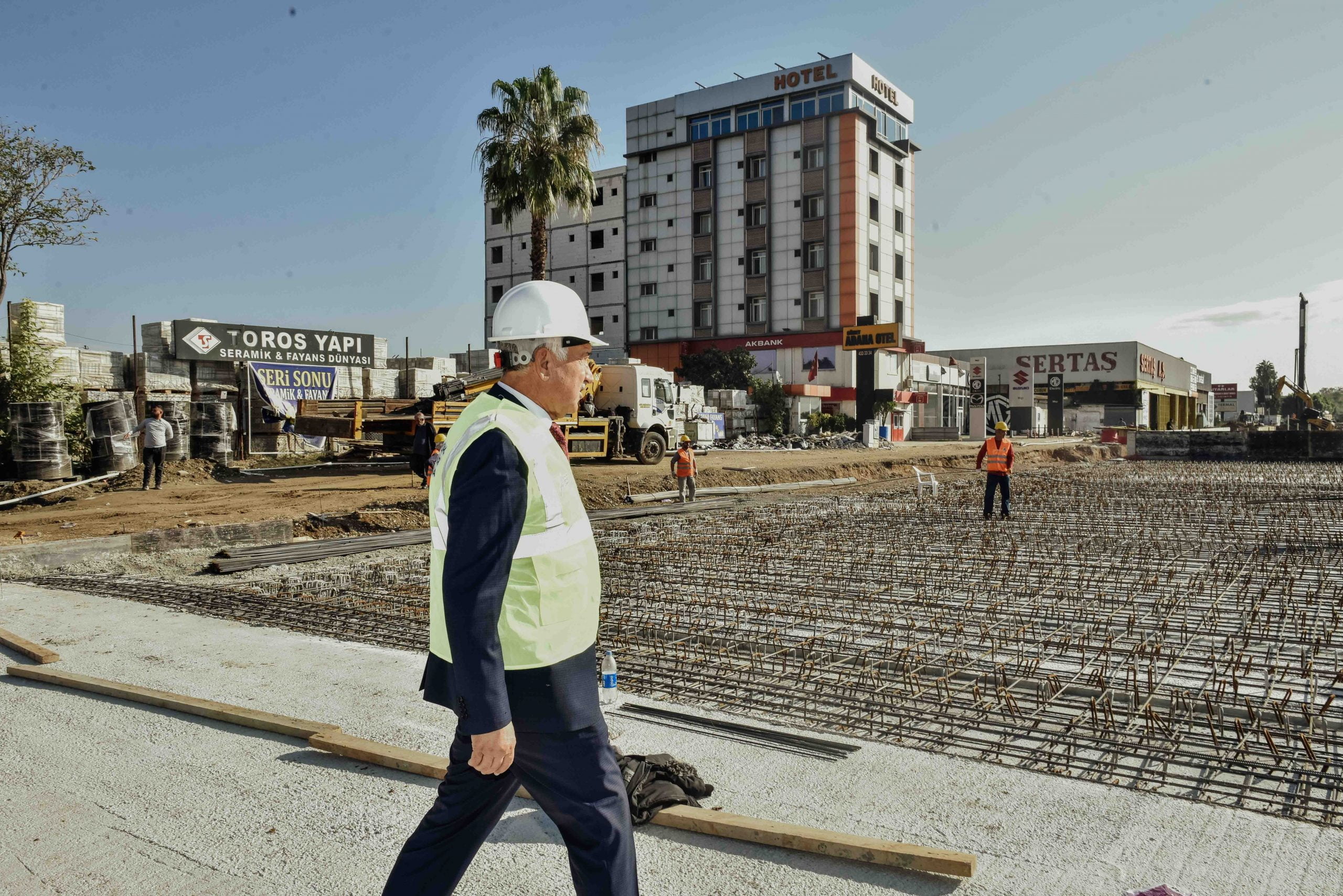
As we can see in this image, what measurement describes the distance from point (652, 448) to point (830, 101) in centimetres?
3431

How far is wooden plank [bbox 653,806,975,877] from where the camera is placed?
268 centimetres

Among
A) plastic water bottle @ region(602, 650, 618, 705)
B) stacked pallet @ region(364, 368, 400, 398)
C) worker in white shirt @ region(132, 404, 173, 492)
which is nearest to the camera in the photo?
plastic water bottle @ region(602, 650, 618, 705)

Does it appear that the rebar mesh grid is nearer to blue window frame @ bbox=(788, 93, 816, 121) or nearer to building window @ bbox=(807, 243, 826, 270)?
building window @ bbox=(807, 243, 826, 270)

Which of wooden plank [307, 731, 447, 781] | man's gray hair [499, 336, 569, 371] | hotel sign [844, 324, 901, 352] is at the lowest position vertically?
wooden plank [307, 731, 447, 781]

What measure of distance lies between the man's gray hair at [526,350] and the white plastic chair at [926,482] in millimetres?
14467


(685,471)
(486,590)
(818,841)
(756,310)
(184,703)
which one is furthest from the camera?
(756,310)

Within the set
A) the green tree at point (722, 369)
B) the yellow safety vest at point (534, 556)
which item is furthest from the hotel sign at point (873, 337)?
the yellow safety vest at point (534, 556)

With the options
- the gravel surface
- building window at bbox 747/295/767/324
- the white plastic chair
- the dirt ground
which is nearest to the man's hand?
the gravel surface

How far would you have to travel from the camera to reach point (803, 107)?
165 feet

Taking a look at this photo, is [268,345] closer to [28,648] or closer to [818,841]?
[28,648]

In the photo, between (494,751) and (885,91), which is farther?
(885,91)

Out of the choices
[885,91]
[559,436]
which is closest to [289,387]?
[559,436]

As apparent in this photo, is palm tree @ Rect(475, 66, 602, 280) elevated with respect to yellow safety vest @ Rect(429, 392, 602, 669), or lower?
elevated

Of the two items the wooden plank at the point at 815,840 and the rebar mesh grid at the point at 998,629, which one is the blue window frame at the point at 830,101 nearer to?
the rebar mesh grid at the point at 998,629
